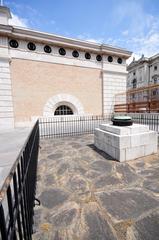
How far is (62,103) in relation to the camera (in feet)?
43.2

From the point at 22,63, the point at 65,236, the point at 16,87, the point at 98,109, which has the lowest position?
the point at 65,236

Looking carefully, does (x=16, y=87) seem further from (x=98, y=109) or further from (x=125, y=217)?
(x=125, y=217)

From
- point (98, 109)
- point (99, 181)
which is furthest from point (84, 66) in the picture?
point (99, 181)

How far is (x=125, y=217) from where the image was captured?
7.36 ft

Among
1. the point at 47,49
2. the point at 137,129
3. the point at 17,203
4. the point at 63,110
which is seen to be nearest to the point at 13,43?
the point at 47,49

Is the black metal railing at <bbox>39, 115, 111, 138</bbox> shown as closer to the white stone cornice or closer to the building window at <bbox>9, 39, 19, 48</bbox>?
the building window at <bbox>9, 39, 19, 48</bbox>

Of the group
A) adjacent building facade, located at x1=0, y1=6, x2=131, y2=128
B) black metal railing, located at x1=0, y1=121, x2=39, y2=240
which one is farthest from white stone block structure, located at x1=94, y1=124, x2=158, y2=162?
adjacent building facade, located at x1=0, y1=6, x2=131, y2=128

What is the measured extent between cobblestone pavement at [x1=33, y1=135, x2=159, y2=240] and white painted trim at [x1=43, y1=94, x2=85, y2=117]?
8.29 meters

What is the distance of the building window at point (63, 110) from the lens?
44.0 ft

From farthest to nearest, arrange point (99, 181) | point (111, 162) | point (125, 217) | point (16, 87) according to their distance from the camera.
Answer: point (16, 87) → point (111, 162) → point (99, 181) → point (125, 217)

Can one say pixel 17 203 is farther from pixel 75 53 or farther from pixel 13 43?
pixel 75 53

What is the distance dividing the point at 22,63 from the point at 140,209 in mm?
12381

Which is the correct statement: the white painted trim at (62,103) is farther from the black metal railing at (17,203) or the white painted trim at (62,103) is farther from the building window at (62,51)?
the black metal railing at (17,203)

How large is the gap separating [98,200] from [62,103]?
1115 centimetres
